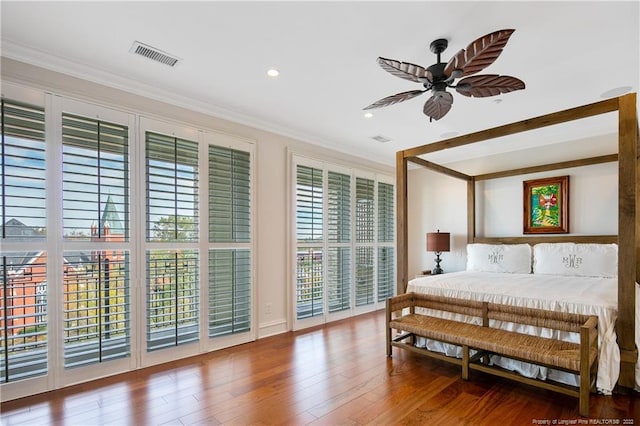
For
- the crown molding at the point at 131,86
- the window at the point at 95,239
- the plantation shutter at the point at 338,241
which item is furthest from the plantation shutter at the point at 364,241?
the window at the point at 95,239

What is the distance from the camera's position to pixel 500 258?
464cm

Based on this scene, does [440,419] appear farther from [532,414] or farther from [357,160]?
[357,160]

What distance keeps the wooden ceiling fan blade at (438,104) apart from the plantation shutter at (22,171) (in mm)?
3072

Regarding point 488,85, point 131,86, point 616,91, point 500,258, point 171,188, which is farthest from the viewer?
point 500,258

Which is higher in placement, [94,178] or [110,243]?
[94,178]

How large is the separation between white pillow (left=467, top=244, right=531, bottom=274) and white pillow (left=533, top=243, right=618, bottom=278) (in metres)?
0.13

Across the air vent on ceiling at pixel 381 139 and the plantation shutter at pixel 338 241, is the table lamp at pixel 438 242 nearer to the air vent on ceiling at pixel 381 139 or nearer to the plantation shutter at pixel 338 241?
the plantation shutter at pixel 338 241

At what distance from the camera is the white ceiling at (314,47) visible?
2.13 metres

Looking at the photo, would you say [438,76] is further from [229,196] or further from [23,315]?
[23,315]

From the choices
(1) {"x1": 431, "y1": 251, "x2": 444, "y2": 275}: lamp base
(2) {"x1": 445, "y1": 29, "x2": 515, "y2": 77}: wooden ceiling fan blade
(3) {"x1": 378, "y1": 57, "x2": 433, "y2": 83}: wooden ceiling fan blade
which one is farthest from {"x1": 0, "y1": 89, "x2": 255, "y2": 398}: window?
(1) {"x1": 431, "y1": 251, "x2": 444, "y2": 275}: lamp base

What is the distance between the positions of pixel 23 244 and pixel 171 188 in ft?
3.98

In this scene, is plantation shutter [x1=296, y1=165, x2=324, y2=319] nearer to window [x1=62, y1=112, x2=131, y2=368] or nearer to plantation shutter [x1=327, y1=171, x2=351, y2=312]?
plantation shutter [x1=327, y1=171, x2=351, y2=312]

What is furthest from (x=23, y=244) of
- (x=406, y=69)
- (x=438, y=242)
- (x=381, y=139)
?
(x=438, y=242)

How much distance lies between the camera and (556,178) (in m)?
4.65
